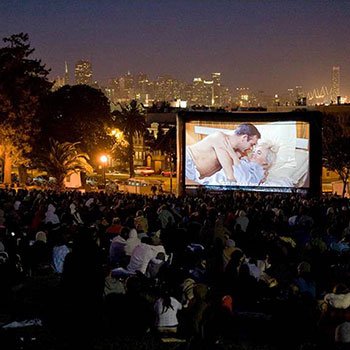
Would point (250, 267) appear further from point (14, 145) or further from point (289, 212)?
point (14, 145)

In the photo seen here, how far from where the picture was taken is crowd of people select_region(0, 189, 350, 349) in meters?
7.97

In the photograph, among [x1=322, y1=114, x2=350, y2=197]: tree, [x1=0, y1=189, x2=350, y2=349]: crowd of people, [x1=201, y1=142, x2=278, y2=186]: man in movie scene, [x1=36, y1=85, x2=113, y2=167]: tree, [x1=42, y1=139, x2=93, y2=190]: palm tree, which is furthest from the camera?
[x1=36, y1=85, x2=113, y2=167]: tree

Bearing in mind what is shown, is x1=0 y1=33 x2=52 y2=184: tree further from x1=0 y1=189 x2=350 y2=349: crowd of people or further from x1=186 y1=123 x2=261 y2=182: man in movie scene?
x1=0 y1=189 x2=350 y2=349: crowd of people

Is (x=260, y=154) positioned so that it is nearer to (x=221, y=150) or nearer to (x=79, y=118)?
(x=221, y=150)

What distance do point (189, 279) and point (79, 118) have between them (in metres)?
45.1

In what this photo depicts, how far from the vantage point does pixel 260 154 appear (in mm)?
31953

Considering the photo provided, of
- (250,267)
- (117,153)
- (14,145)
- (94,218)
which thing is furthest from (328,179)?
(250,267)

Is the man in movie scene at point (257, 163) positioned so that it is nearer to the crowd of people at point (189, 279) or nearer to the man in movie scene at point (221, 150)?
the man in movie scene at point (221, 150)

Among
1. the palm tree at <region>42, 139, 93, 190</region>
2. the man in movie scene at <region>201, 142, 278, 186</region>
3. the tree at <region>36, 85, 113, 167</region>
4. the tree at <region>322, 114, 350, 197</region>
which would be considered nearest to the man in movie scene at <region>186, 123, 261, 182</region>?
the man in movie scene at <region>201, 142, 278, 186</region>

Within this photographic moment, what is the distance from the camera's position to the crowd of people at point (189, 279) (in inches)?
314

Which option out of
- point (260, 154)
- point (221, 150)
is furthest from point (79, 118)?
point (260, 154)

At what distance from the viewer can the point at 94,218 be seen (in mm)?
16969

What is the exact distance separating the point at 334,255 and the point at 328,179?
53009 mm

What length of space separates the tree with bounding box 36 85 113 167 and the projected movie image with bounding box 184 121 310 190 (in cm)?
2015
